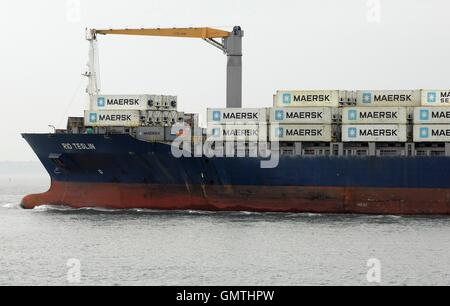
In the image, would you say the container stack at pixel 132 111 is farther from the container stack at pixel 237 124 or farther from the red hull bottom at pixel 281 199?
the red hull bottom at pixel 281 199

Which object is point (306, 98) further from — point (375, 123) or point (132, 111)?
point (132, 111)

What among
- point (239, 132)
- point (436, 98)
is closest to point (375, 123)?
point (436, 98)

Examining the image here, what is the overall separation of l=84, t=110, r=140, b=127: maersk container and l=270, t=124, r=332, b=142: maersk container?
1033 centimetres

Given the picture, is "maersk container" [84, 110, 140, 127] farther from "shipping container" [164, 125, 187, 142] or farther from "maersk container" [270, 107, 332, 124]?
"maersk container" [270, 107, 332, 124]

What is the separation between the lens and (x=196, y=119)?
62.6 metres

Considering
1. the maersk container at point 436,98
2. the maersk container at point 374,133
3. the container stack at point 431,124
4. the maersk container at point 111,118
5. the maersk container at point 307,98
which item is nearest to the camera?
the container stack at point 431,124

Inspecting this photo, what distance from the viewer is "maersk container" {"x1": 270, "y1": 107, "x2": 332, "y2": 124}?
194 ft

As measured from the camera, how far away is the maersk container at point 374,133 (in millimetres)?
58250

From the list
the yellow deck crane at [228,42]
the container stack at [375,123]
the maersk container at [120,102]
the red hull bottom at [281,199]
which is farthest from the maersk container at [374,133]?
the maersk container at [120,102]

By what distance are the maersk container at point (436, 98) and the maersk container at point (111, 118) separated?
2113cm

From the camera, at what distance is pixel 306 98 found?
60.6 metres

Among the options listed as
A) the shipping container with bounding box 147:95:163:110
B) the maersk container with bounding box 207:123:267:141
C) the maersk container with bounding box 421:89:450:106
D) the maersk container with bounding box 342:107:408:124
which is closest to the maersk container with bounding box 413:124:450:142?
the maersk container with bounding box 342:107:408:124
